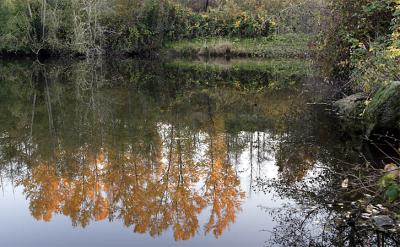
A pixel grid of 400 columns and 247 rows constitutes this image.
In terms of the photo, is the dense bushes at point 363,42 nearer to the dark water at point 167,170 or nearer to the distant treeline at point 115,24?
the dark water at point 167,170

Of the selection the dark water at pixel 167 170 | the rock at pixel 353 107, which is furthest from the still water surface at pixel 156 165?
the rock at pixel 353 107

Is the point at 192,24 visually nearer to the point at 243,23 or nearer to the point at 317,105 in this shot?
the point at 243,23

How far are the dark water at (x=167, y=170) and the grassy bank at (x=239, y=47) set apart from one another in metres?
25.6

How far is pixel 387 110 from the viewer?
10.5 meters

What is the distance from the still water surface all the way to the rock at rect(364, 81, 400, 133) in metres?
1.03

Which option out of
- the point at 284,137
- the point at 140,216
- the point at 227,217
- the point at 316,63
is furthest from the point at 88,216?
the point at 316,63

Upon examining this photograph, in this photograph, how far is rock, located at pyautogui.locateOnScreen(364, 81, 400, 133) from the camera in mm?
10391

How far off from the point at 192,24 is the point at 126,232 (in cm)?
4265

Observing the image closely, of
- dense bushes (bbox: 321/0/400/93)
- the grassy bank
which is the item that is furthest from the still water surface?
the grassy bank

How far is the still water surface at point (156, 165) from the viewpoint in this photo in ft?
22.6

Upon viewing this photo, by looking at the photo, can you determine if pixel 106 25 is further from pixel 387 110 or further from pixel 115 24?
pixel 387 110

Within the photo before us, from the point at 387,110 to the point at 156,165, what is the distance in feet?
17.7

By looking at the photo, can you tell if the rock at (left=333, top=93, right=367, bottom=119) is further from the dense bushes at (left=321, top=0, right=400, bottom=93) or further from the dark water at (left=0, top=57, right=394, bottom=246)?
the dark water at (left=0, top=57, right=394, bottom=246)

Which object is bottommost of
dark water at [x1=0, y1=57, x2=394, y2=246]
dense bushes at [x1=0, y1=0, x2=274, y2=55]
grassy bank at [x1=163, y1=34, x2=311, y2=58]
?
dark water at [x1=0, y1=57, x2=394, y2=246]
